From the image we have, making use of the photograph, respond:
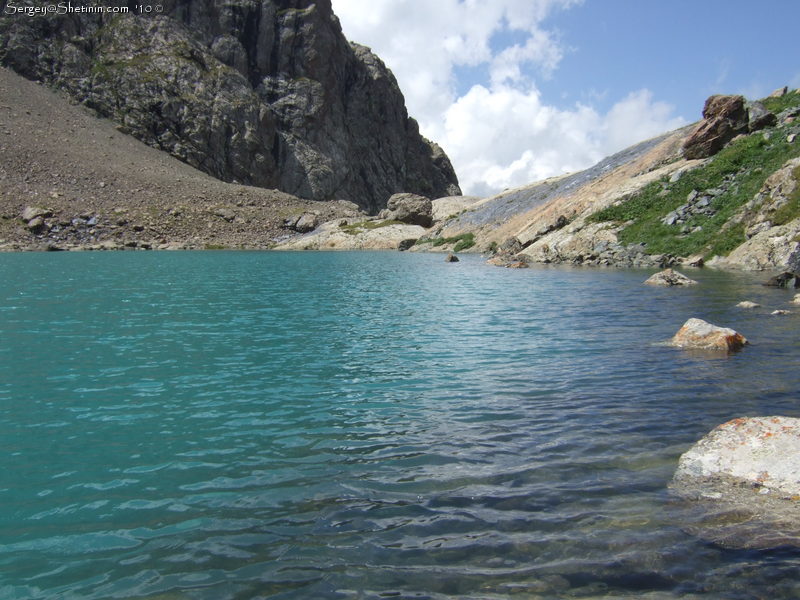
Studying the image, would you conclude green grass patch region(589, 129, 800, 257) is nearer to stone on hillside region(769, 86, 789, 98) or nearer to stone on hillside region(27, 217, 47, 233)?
stone on hillside region(769, 86, 789, 98)

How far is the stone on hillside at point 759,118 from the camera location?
180 feet

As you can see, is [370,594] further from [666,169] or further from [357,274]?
[666,169]

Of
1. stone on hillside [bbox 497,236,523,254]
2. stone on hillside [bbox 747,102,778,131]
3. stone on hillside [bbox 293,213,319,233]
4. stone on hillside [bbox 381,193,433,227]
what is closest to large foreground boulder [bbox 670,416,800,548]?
stone on hillside [bbox 747,102,778,131]

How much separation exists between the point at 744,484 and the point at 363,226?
337 ft

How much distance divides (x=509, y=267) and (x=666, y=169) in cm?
2134

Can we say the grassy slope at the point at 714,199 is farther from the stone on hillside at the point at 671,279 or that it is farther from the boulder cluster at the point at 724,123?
the stone on hillside at the point at 671,279

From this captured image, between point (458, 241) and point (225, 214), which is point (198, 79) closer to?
point (225, 214)

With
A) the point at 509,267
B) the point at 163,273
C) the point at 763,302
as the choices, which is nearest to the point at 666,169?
the point at 509,267

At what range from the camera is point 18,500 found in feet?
25.5

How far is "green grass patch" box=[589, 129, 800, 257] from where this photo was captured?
45.7 meters

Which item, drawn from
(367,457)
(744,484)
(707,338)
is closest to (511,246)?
(707,338)

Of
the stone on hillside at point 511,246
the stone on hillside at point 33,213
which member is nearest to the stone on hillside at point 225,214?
the stone on hillside at point 33,213

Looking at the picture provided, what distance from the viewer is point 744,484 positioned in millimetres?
7492

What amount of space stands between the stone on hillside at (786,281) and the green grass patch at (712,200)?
14177mm
